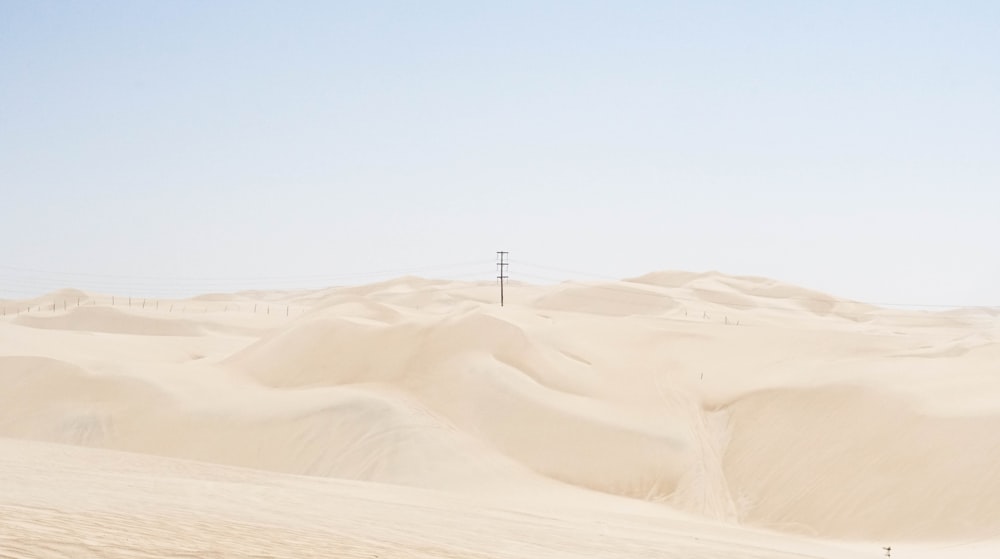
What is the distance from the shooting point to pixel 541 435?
24531 mm

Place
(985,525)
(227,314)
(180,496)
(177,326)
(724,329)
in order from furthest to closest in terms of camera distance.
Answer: (227,314)
(177,326)
(724,329)
(985,525)
(180,496)

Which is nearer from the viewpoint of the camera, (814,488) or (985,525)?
(985,525)

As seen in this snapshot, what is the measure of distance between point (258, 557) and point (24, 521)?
5.17 feet

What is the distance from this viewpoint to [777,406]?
84.3ft

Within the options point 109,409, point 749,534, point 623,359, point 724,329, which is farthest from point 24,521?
point 724,329

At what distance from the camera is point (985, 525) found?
59.7 ft

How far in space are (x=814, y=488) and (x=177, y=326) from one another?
45403 mm

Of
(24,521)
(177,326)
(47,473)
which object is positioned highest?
(24,521)

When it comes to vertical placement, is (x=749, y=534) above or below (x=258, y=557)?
below

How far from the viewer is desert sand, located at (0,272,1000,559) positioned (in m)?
10.5

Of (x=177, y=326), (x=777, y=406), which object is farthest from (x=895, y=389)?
(x=177, y=326)

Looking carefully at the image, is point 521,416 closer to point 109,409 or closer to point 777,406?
point 777,406

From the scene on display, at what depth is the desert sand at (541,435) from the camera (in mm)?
10508

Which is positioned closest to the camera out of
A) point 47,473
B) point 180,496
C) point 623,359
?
point 180,496
